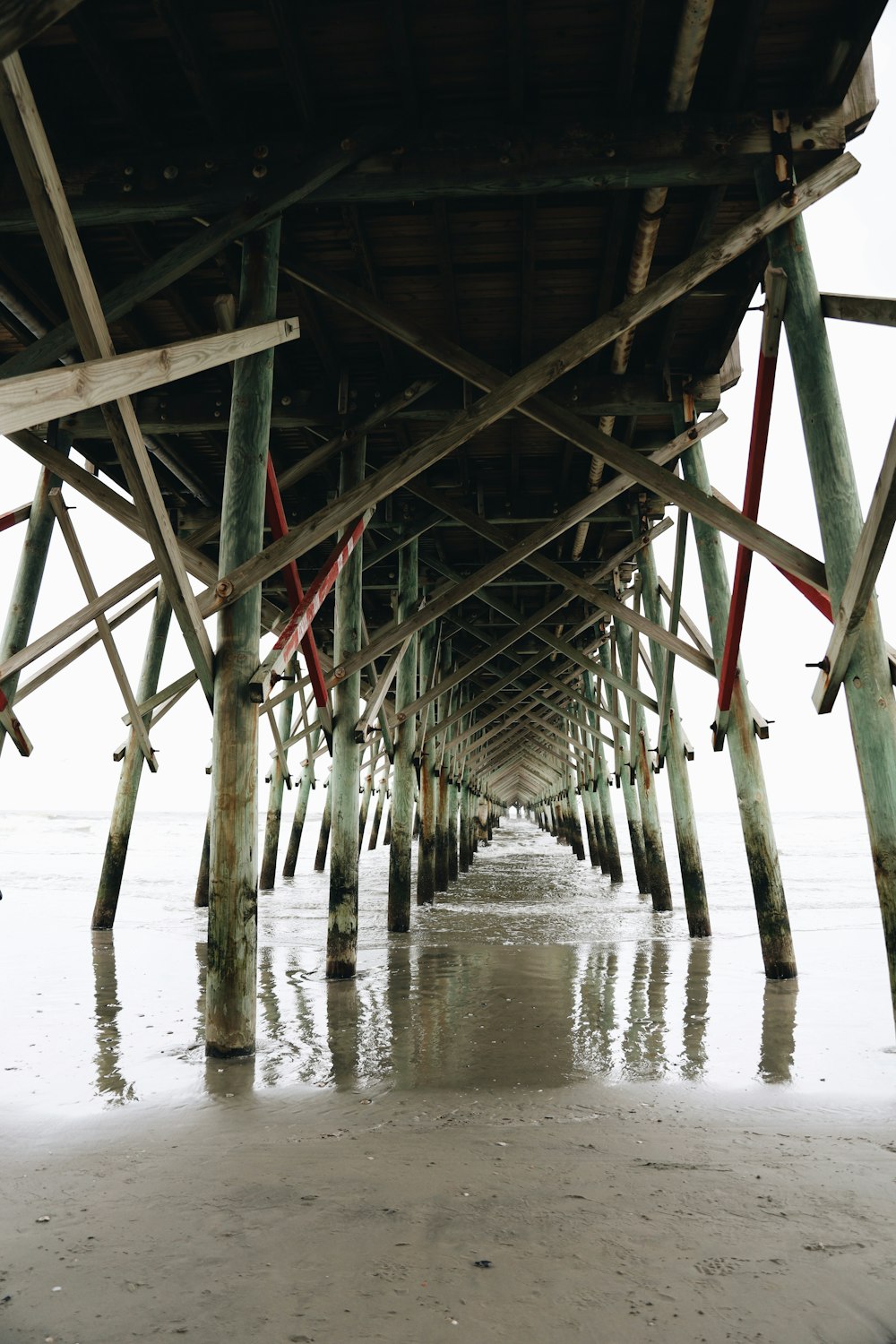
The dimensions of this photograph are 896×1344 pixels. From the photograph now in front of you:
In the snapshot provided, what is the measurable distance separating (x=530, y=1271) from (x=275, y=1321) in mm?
605

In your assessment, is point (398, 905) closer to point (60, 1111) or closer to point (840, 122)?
point (60, 1111)

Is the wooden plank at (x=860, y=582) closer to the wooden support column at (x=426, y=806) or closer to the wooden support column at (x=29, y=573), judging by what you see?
the wooden support column at (x=29, y=573)

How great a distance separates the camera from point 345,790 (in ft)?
21.9

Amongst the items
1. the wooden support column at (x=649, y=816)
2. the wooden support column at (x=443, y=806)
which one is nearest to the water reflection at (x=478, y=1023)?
the wooden support column at (x=649, y=816)

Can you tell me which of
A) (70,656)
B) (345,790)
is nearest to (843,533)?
(345,790)

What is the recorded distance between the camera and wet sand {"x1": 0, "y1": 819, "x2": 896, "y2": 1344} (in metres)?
1.92

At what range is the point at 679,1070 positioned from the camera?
12.3 feet

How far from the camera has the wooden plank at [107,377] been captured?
8.23ft

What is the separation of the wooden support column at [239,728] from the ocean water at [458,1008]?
34cm

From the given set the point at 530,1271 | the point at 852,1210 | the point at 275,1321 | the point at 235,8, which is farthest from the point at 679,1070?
the point at 235,8

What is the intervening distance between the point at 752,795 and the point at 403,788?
433 cm

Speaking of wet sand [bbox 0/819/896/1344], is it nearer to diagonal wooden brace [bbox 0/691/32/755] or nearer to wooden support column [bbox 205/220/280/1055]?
wooden support column [bbox 205/220/280/1055]

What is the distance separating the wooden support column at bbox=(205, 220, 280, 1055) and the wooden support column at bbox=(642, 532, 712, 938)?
4.93 metres

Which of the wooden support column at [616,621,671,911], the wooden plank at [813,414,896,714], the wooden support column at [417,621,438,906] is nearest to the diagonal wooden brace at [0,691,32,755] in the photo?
the wooden plank at [813,414,896,714]
